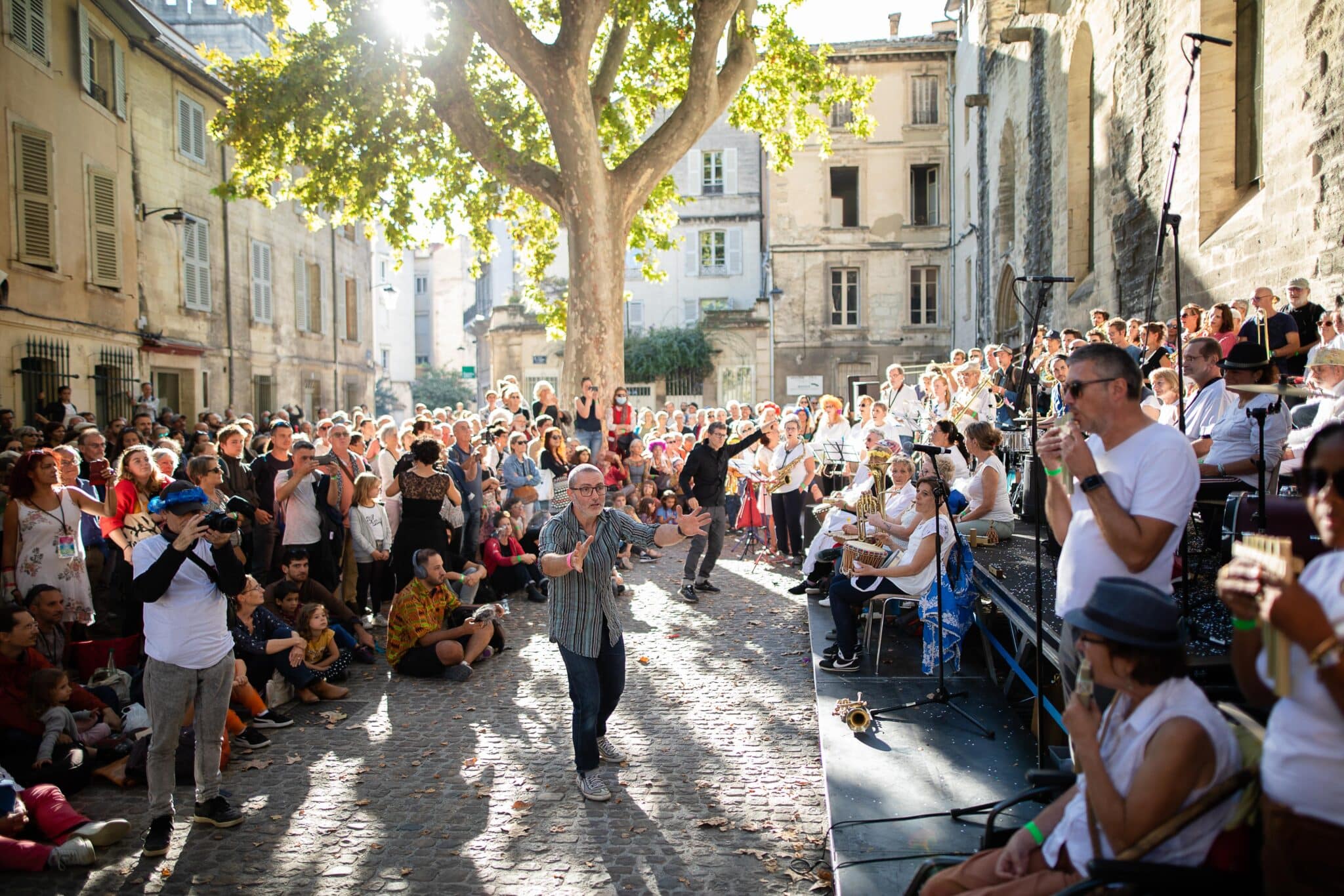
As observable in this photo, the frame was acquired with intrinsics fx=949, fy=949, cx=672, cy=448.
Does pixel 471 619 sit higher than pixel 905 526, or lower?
lower

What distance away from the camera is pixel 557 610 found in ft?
17.9

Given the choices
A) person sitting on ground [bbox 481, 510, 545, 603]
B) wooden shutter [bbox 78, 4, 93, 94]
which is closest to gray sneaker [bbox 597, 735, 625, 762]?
person sitting on ground [bbox 481, 510, 545, 603]

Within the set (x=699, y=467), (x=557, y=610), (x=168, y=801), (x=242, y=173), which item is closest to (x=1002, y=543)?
(x=699, y=467)

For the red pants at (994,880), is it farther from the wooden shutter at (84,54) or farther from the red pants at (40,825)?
the wooden shutter at (84,54)

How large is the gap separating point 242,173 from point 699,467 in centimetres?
977

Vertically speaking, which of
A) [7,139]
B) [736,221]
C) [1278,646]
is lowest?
[1278,646]

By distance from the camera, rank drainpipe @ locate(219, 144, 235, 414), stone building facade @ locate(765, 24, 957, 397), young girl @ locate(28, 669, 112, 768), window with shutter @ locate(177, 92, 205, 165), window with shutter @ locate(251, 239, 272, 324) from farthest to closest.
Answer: stone building facade @ locate(765, 24, 957, 397) → window with shutter @ locate(251, 239, 272, 324) → drainpipe @ locate(219, 144, 235, 414) → window with shutter @ locate(177, 92, 205, 165) → young girl @ locate(28, 669, 112, 768)

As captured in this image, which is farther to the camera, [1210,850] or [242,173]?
[242,173]

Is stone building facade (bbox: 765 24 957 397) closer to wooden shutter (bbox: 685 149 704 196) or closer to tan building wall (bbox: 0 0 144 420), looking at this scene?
wooden shutter (bbox: 685 149 704 196)

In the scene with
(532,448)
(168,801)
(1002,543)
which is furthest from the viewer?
(532,448)

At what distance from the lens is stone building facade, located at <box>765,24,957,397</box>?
109ft

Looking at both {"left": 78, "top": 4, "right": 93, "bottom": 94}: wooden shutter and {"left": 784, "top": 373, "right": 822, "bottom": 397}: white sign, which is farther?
{"left": 784, "top": 373, "right": 822, "bottom": 397}: white sign

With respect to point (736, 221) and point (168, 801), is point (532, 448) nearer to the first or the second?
point (168, 801)

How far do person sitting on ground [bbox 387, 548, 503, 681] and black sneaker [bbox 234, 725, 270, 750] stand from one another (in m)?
1.61
